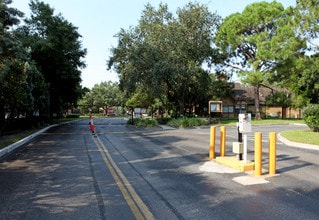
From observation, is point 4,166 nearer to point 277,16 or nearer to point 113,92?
point 277,16

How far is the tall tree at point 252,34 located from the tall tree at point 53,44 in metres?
18.1

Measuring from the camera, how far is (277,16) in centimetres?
3756

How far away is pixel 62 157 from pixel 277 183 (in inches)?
280

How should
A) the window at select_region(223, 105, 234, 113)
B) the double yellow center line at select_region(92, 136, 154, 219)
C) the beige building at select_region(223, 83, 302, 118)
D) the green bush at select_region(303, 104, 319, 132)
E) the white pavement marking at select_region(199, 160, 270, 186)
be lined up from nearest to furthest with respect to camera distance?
the double yellow center line at select_region(92, 136, 154, 219), the white pavement marking at select_region(199, 160, 270, 186), the green bush at select_region(303, 104, 319, 132), the beige building at select_region(223, 83, 302, 118), the window at select_region(223, 105, 234, 113)

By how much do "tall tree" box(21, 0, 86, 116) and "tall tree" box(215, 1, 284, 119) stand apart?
712 inches

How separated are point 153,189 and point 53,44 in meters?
27.9

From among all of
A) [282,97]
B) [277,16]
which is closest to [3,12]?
[277,16]

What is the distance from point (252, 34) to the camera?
40.1 metres

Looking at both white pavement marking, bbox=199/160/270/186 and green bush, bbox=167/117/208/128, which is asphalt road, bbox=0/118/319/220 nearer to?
white pavement marking, bbox=199/160/270/186

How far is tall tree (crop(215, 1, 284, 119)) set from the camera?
3619 centimetres

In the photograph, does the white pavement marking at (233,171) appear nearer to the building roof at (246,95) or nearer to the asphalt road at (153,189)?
the asphalt road at (153,189)

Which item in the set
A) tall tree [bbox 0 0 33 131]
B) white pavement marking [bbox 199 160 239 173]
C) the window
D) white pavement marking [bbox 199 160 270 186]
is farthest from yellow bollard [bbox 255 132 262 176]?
the window

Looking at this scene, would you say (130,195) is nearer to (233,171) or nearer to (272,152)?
(233,171)

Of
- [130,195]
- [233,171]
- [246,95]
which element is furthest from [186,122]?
[246,95]
